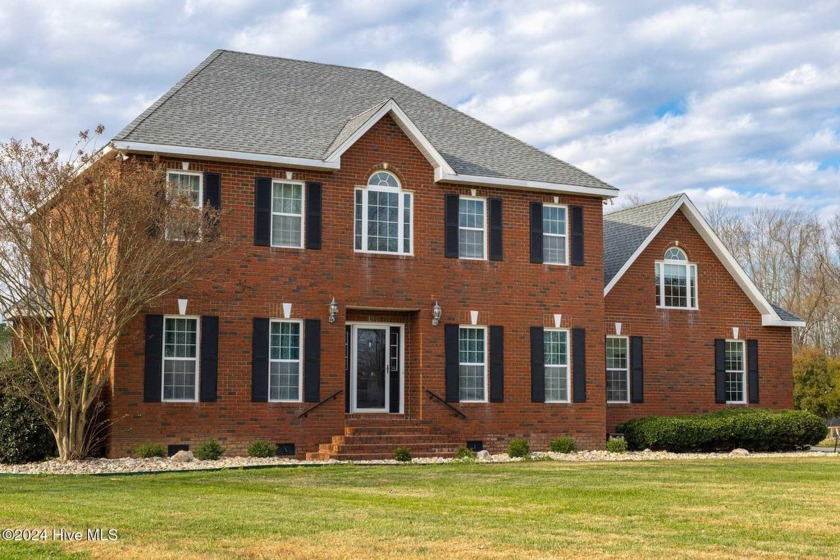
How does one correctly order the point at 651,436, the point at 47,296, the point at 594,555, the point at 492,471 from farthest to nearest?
1. the point at 651,436
2. the point at 47,296
3. the point at 492,471
4. the point at 594,555

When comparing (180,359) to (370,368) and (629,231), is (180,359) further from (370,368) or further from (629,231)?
(629,231)

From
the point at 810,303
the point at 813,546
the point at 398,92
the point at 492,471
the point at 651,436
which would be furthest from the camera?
the point at 810,303

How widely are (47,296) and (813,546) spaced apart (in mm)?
13781

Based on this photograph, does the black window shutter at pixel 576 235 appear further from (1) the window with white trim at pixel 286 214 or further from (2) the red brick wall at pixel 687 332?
(1) the window with white trim at pixel 286 214

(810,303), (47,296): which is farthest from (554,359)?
(810,303)

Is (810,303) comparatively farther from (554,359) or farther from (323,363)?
(323,363)

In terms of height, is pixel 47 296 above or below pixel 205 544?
above

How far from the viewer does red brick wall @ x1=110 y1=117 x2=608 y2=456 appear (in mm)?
20016

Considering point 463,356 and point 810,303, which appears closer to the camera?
point 463,356

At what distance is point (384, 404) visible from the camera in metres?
22.2

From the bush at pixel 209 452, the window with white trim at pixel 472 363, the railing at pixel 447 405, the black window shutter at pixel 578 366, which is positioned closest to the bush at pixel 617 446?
the black window shutter at pixel 578 366

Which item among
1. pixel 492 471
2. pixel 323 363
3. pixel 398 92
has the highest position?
pixel 398 92

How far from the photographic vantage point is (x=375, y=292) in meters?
21.6

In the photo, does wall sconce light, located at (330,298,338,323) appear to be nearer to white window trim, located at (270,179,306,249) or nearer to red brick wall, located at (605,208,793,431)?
white window trim, located at (270,179,306,249)
